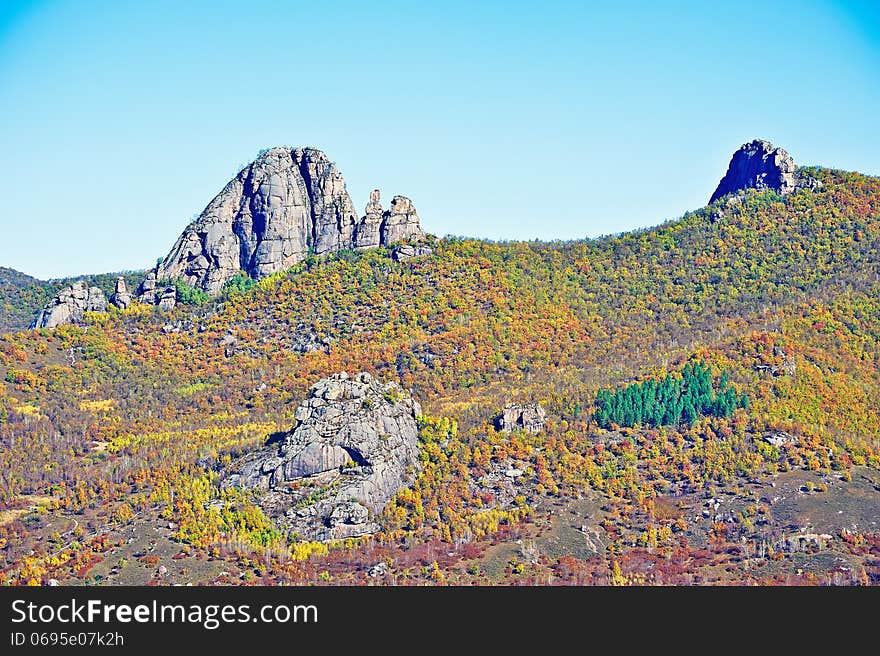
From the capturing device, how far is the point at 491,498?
198 metres

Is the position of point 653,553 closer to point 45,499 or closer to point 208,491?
point 208,491

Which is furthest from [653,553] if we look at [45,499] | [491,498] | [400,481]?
[45,499]

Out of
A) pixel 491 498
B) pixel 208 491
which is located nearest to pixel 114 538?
pixel 208 491

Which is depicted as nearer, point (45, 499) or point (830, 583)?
point (830, 583)

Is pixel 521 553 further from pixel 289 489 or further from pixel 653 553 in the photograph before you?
pixel 289 489

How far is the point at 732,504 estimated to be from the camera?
190 metres

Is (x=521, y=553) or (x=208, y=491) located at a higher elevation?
(x=208, y=491)

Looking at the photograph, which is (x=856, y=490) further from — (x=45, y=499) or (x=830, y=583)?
(x=45, y=499)
